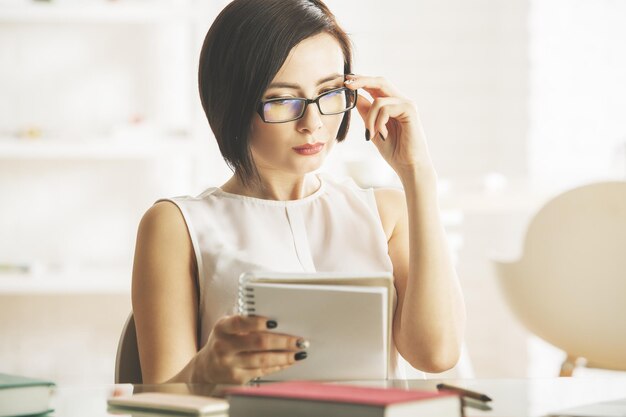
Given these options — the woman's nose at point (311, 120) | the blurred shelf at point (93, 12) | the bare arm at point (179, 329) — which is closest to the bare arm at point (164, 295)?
the bare arm at point (179, 329)

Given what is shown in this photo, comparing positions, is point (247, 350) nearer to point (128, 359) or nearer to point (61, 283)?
point (128, 359)

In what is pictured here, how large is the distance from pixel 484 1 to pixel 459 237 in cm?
115

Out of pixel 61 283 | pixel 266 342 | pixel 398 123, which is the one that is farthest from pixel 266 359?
pixel 61 283

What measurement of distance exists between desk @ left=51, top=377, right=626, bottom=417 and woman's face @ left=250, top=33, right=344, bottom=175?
1.35 ft

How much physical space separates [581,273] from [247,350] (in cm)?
155

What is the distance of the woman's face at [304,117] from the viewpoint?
1.35 m

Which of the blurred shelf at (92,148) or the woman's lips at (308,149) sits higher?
the blurred shelf at (92,148)

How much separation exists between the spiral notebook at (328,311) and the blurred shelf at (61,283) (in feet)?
7.55

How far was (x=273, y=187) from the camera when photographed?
1503 mm

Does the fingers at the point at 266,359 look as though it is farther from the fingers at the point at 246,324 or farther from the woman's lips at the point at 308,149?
the woman's lips at the point at 308,149

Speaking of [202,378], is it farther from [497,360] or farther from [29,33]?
[497,360]

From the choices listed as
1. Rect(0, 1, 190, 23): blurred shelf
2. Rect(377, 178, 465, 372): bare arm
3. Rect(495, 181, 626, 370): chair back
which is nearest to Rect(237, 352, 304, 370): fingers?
Rect(377, 178, 465, 372): bare arm

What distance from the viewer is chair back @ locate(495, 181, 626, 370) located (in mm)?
2336

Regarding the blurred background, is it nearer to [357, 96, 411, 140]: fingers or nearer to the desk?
[357, 96, 411, 140]: fingers
